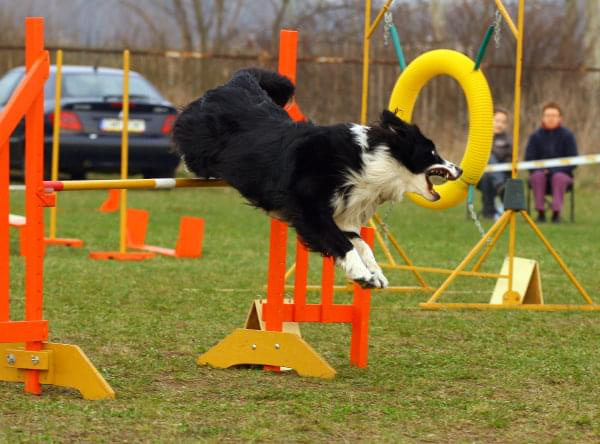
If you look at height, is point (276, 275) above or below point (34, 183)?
below

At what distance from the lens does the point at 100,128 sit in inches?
569

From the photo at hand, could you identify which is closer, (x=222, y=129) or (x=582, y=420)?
(x=582, y=420)

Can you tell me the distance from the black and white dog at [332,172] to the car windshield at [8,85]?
10.2m

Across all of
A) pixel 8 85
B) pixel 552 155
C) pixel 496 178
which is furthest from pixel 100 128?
pixel 552 155

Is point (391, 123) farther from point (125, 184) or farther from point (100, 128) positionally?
point (100, 128)

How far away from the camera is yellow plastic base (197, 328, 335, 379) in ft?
17.1

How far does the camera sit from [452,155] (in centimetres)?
1714

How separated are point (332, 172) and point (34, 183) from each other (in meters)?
1.13

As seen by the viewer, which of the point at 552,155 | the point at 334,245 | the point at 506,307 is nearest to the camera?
the point at 334,245

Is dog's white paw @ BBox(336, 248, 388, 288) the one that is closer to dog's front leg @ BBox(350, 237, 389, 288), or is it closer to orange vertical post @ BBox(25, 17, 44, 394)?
dog's front leg @ BBox(350, 237, 389, 288)

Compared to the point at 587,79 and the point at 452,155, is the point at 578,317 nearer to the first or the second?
the point at 452,155

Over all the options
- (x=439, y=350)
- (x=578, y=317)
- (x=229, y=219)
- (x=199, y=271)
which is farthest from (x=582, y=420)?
(x=229, y=219)

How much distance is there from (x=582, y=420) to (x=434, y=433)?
1.92 ft

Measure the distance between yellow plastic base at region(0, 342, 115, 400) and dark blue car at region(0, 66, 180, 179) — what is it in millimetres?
9294
